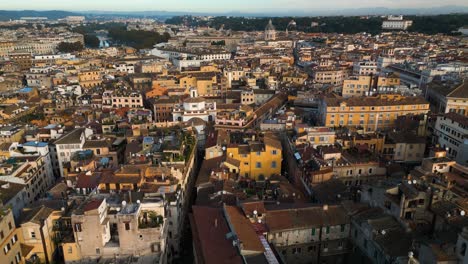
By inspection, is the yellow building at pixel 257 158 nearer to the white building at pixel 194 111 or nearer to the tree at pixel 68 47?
the white building at pixel 194 111

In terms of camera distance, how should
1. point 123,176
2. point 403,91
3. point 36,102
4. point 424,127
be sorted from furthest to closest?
point 36,102, point 403,91, point 424,127, point 123,176

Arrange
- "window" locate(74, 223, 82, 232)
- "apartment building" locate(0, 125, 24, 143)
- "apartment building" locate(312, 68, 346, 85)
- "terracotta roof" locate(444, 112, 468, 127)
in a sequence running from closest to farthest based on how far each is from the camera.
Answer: "window" locate(74, 223, 82, 232) < "terracotta roof" locate(444, 112, 468, 127) < "apartment building" locate(0, 125, 24, 143) < "apartment building" locate(312, 68, 346, 85)

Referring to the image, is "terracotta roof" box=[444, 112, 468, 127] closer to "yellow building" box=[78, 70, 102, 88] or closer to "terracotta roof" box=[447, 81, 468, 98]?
"terracotta roof" box=[447, 81, 468, 98]

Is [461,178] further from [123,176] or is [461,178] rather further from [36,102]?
[36,102]

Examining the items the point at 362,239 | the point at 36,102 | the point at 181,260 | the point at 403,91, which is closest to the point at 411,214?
the point at 362,239

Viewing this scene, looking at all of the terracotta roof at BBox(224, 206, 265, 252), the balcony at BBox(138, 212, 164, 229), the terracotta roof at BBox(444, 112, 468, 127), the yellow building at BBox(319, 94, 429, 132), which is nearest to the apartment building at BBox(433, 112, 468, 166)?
the terracotta roof at BBox(444, 112, 468, 127)

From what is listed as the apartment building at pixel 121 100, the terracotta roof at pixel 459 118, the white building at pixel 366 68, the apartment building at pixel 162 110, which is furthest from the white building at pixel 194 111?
the white building at pixel 366 68

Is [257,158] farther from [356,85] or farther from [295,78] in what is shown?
[295,78]
